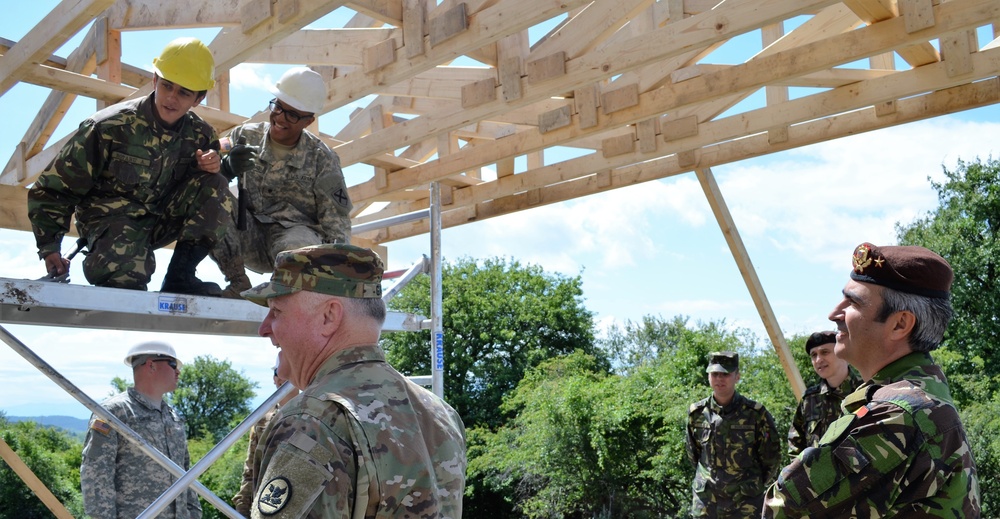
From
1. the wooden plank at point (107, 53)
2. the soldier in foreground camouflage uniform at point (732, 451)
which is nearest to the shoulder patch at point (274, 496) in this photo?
the wooden plank at point (107, 53)

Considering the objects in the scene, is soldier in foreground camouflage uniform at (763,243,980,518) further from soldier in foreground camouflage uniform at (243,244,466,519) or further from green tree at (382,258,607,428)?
green tree at (382,258,607,428)

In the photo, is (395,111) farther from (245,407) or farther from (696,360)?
(245,407)

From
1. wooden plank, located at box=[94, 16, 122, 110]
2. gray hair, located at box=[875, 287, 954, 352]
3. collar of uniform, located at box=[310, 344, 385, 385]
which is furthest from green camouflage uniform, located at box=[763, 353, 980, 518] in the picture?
wooden plank, located at box=[94, 16, 122, 110]

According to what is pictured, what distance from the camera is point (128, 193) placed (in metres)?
4.10

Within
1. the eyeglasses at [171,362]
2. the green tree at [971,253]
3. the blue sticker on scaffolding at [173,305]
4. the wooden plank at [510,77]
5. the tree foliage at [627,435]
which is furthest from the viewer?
the green tree at [971,253]

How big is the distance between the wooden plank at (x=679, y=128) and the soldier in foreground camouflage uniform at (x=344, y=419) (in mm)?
3935

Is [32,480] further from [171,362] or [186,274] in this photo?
[186,274]

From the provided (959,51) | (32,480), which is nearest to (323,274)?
(32,480)

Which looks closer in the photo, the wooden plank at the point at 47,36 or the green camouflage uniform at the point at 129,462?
the wooden plank at the point at 47,36

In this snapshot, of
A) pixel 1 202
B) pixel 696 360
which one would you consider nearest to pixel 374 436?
pixel 1 202

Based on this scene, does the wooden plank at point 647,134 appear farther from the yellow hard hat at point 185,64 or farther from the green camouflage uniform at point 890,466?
the green camouflage uniform at point 890,466

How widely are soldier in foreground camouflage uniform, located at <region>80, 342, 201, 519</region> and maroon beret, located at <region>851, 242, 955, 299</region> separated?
3.67 meters

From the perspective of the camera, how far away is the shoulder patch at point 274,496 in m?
1.73

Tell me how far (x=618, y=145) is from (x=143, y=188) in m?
3.22
